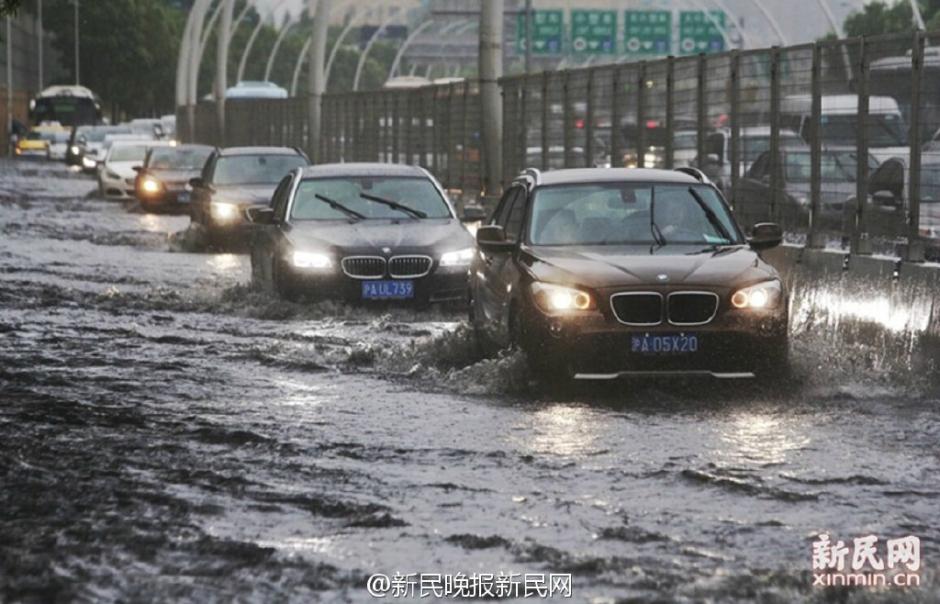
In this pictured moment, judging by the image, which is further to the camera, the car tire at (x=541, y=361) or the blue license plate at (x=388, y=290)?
the blue license plate at (x=388, y=290)

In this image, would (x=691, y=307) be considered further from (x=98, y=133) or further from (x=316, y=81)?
(x=98, y=133)

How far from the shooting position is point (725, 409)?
13.2 meters

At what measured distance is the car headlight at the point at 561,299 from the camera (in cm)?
1375

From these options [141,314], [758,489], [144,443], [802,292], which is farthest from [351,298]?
[758,489]

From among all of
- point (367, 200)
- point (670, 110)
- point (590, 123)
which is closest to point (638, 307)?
point (367, 200)

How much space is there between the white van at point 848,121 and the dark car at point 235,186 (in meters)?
11.9

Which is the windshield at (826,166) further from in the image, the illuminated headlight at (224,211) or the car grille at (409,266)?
the illuminated headlight at (224,211)

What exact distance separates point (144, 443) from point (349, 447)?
1010mm

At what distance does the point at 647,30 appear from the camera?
9950 cm

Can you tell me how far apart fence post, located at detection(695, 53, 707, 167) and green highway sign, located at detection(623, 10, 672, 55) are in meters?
77.3

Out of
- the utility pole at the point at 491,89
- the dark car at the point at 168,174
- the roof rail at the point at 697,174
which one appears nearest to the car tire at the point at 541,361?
the roof rail at the point at 697,174

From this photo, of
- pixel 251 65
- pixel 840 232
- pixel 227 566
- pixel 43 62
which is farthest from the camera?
pixel 251 65

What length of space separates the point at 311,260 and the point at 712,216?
18.4 feet

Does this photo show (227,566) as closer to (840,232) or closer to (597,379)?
(597,379)
